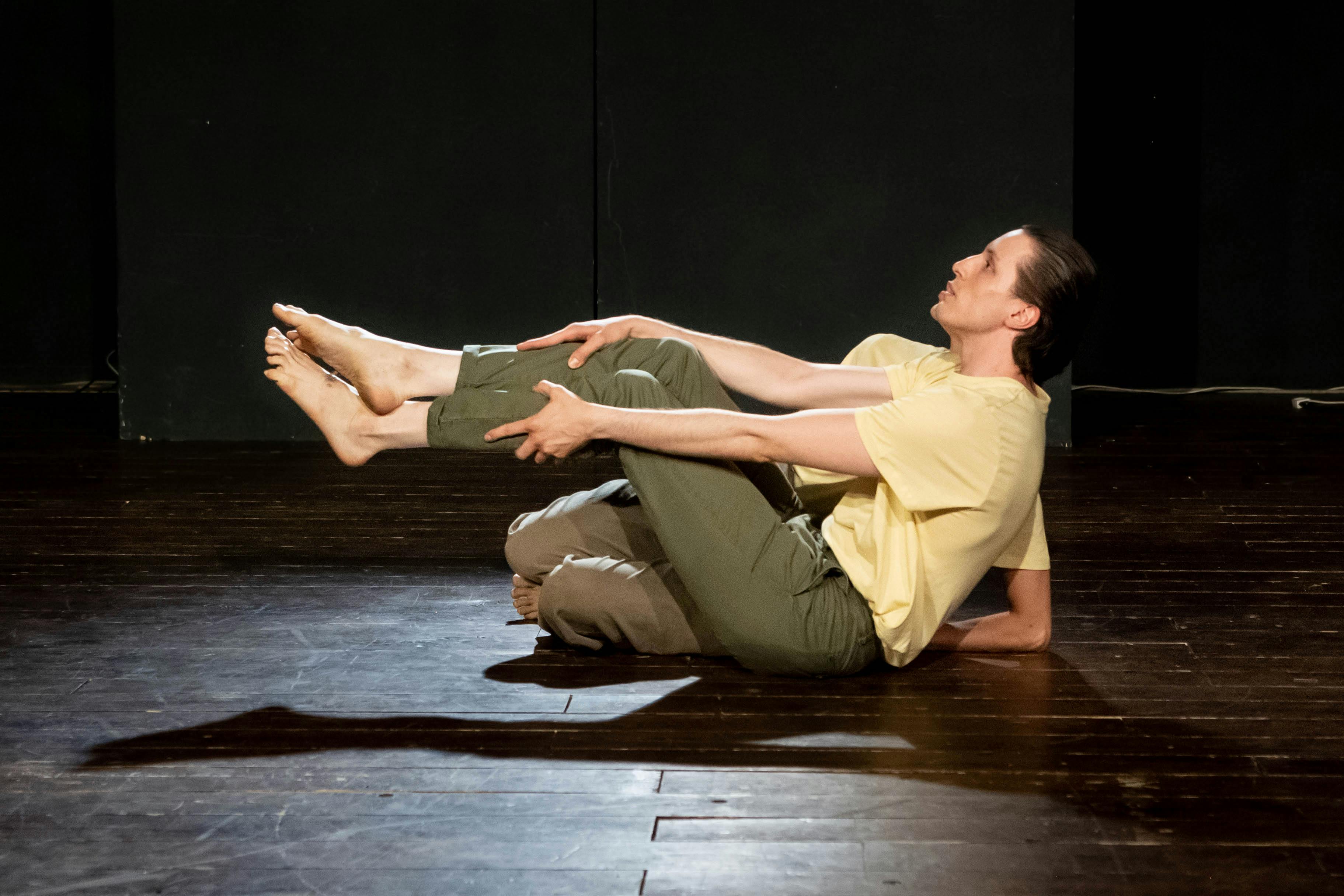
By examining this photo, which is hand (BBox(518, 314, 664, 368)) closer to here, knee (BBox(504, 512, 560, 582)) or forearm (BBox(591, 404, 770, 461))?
forearm (BBox(591, 404, 770, 461))

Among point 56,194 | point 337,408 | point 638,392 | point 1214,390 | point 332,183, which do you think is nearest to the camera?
point 638,392

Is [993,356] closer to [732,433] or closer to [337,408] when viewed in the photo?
[732,433]

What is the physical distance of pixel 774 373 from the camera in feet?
9.11

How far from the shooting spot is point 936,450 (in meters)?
2.25

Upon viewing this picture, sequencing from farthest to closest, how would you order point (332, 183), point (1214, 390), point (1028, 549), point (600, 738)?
1. point (1214, 390)
2. point (332, 183)
3. point (1028, 549)
4. point (600, 738)

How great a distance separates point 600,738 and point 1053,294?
3.48 feet

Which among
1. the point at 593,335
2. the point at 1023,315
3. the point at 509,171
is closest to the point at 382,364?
the point at 593,335

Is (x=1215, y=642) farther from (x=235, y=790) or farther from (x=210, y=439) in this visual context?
(x=210, y=439)

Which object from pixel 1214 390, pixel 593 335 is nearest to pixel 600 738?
pixel 593 335

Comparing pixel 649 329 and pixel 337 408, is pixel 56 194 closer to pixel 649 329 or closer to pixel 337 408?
pixel 337 408

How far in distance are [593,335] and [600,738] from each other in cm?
78

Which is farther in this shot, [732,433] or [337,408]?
[337,408]

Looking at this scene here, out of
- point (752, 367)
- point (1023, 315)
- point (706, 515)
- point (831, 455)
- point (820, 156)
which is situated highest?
point (820, 156)

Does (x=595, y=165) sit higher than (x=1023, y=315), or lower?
higher
